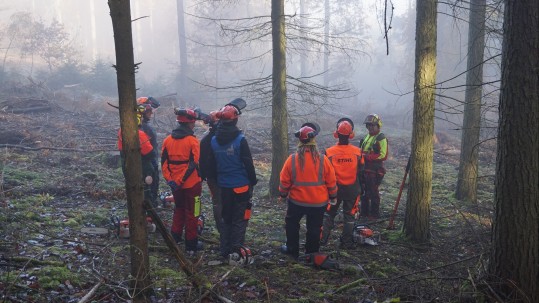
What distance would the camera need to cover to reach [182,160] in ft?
23.1

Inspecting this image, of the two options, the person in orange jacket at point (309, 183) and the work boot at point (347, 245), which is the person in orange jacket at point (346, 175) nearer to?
the work boot at point (347, 245)

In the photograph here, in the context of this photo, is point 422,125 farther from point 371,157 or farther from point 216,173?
point 216,173

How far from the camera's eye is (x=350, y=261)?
266 inches

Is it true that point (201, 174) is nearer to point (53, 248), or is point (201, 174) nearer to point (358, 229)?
point (53, 248)

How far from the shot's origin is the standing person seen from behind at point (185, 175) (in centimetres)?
686

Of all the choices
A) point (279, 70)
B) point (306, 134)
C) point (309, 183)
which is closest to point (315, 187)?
point (309, 183)

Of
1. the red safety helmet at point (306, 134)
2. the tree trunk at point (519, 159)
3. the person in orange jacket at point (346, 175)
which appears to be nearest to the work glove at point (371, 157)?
the person in orange jacket at point (346, 175)

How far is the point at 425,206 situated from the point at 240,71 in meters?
40.0

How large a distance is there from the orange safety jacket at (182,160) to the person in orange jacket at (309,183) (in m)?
1.50

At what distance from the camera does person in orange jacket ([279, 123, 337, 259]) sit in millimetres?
6441

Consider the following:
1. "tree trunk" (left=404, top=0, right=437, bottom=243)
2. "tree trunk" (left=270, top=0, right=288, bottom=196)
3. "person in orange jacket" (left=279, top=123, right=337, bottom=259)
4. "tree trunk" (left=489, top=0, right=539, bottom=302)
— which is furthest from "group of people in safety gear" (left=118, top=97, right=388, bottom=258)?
"tree trunk" (left=489, top=0, right=539, bottom=302)

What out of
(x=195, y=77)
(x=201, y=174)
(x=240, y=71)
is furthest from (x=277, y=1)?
(x=240, y=71)

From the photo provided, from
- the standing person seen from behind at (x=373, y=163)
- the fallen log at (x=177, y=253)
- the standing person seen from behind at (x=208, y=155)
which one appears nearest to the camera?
the fallen log at (x=177, y=253)

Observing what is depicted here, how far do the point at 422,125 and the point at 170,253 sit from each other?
4.50m
